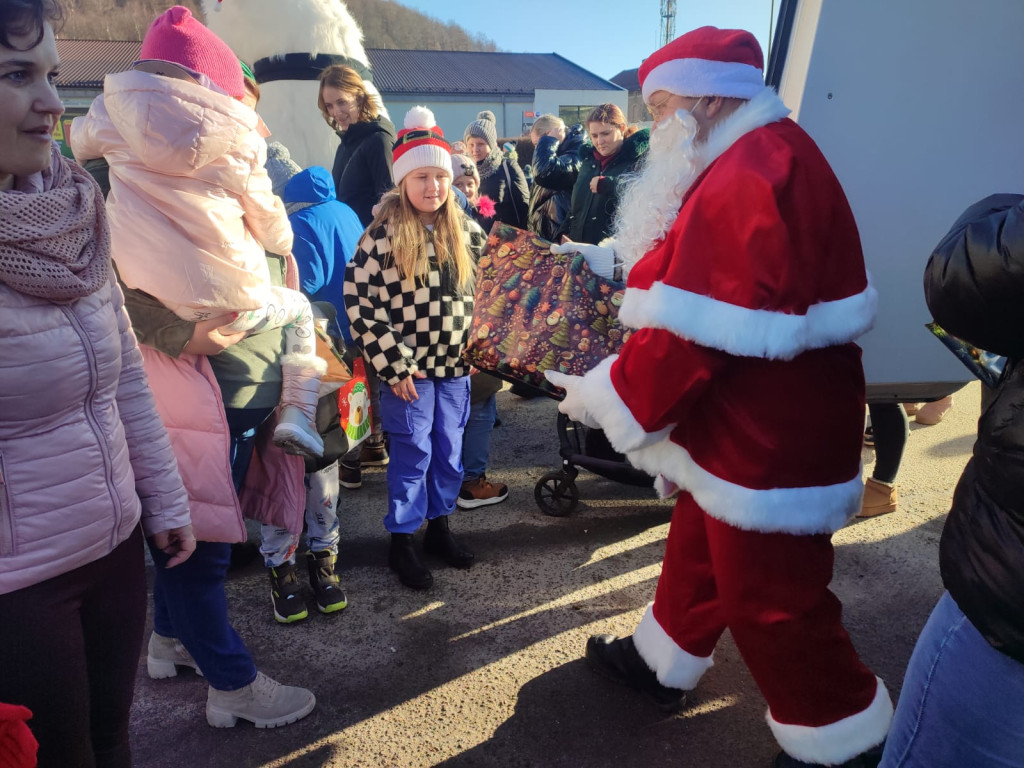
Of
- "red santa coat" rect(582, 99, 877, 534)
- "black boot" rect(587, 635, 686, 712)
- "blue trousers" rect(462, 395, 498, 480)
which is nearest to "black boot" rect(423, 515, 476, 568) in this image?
"blue trousers" rect(462, 395, 498, 480)

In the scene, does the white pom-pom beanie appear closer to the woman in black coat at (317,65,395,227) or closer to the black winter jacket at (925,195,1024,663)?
the woman in black coat at (317,65,395,227)

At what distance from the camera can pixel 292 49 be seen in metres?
6.07

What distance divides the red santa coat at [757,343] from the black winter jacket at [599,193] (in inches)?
112

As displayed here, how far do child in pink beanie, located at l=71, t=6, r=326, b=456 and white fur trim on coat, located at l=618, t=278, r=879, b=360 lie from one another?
1.16m

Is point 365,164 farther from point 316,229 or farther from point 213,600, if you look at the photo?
point 213,600

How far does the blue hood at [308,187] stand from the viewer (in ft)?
10.9

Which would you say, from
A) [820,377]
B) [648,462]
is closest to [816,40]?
[820,377]

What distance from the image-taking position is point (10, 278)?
118 centimetres

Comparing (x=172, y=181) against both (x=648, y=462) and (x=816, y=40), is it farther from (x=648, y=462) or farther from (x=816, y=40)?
(x=816, y=40)

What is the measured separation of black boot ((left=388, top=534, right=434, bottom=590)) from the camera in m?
3.03

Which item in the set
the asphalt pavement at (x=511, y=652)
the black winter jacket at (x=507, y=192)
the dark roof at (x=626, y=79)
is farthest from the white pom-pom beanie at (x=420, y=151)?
the dark roof at (x=626, y=79)

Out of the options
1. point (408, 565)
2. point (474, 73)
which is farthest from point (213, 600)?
point (474, 73)

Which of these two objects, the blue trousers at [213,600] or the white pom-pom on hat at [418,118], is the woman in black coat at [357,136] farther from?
the blue trousers at [213,600]

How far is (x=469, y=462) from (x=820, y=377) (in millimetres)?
2358
